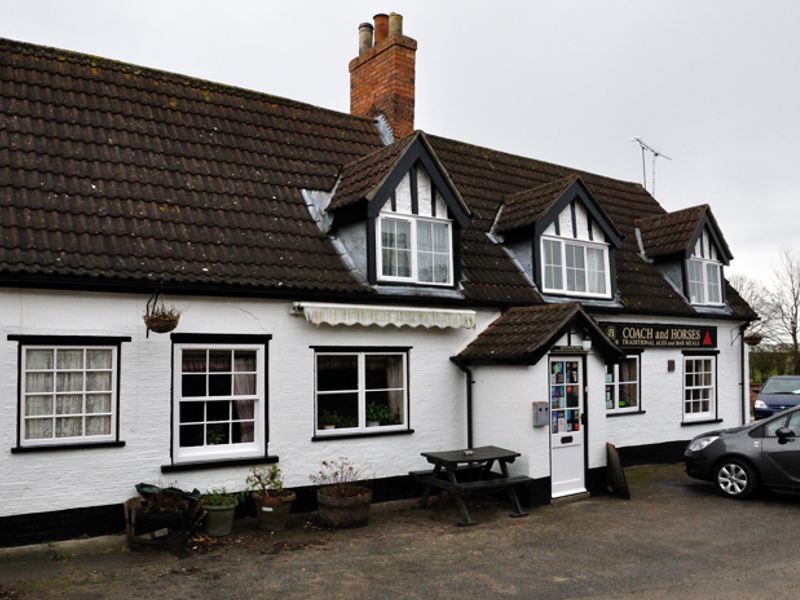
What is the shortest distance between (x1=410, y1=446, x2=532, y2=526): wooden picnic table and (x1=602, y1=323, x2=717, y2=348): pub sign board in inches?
191

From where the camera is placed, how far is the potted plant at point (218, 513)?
9.97 m

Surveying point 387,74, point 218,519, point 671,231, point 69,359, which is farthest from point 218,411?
point 671,231

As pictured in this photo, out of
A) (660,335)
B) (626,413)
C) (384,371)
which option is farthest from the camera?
(660,335)

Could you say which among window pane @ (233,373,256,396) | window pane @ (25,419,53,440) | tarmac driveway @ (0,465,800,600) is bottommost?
tarmac driveway @ (0,465,800,600)

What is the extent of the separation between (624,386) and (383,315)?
734 cm

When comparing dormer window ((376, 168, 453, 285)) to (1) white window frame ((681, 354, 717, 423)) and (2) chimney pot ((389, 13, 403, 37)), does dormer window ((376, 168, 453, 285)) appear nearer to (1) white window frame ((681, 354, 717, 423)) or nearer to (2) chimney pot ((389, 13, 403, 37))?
(2) chimney pot ((389, 13, 403, 37))

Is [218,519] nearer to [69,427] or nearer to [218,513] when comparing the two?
[218,513]

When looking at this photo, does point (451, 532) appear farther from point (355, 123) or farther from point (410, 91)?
point (410, 91)

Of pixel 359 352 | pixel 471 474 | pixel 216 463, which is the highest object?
pixel 359 352

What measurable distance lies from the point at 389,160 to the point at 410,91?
5019mm

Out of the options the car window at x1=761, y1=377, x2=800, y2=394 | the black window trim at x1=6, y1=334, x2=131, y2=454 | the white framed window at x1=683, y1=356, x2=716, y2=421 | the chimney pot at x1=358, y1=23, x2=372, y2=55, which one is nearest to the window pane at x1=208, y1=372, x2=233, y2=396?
the black window trim at x1=6, y1=334, x2=131, y2=454

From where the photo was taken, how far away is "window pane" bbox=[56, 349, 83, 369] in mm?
9703

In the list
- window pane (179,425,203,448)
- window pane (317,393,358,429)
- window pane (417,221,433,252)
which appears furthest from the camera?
window pane (417,221,433,252)

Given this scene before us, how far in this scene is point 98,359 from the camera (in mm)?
9953
